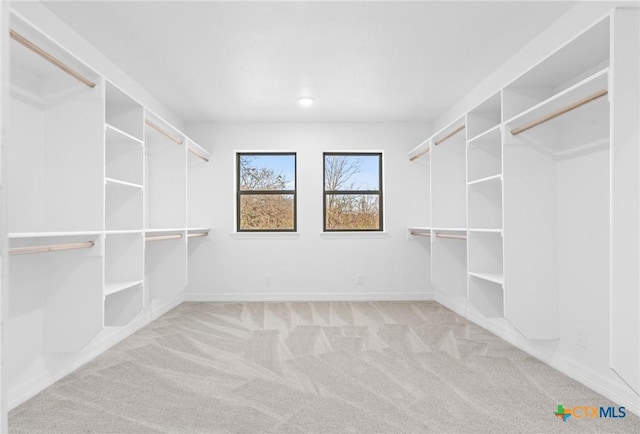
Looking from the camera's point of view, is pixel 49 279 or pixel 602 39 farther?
pixel 49 279

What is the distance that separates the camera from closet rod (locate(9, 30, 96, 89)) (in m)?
1.88

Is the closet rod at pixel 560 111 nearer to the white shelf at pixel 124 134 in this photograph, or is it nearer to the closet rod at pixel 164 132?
the white shelf at pixel 124 134

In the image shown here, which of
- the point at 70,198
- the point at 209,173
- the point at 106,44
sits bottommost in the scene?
the point at 70,198

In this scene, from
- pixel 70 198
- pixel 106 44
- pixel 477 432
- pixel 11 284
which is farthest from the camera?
pixel 106 44

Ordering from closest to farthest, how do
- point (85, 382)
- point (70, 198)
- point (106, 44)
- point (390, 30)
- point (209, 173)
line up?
point (70, 198), point (85, 382), point (390, 30), point (106, 44), point (209, 173)

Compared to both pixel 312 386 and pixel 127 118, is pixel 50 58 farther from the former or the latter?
pixel 312 386

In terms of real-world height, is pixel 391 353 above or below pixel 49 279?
below

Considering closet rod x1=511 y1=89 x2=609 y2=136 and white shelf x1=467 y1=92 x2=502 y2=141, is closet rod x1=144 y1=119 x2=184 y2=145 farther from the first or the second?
closet rod x1=511 y1=89 x2=609 y2=136

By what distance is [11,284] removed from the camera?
234cm

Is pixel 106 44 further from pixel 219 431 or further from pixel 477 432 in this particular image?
pixel 477 432

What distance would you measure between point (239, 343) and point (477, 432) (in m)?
2.24

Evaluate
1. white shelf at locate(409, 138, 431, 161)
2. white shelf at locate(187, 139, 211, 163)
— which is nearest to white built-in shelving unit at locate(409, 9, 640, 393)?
white shelf at locate(409, 138, 431, 161)

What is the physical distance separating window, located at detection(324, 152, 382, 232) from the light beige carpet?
6.38ft

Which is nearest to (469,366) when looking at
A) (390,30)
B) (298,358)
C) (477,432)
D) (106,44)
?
(477,432)
